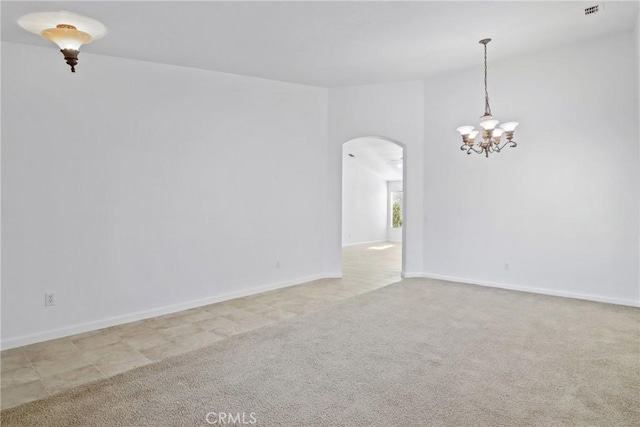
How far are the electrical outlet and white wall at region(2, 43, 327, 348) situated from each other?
32mm

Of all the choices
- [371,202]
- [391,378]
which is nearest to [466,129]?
[391,378]

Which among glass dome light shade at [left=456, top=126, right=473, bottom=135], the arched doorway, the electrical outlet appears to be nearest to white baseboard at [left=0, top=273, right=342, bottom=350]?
the electrical outlet

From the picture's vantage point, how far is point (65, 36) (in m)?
3.18

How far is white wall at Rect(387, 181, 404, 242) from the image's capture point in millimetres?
13266

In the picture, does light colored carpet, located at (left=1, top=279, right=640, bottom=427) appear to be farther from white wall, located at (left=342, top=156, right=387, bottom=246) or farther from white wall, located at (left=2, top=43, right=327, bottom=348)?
white wall, located at (left=342, top=156, right=387, bottom=246)

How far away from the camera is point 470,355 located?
3.07 metres

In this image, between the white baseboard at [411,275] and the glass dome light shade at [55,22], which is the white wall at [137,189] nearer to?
the glass dome light shade at [55,22]

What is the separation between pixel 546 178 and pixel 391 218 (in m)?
8.44

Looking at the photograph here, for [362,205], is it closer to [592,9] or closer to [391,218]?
[391,218]

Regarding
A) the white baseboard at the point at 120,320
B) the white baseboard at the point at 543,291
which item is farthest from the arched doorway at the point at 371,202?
the white baseboard at the point at 120,320

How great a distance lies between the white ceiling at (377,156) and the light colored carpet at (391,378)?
19.4ft

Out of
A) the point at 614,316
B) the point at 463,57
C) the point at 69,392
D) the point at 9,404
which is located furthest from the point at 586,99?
A: the point at 9,404

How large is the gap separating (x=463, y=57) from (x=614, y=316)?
3648 millimetres

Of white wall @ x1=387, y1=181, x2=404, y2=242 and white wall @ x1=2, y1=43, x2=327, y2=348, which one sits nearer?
white wall @ x1=2, y1=43, x2=327, y2=348
